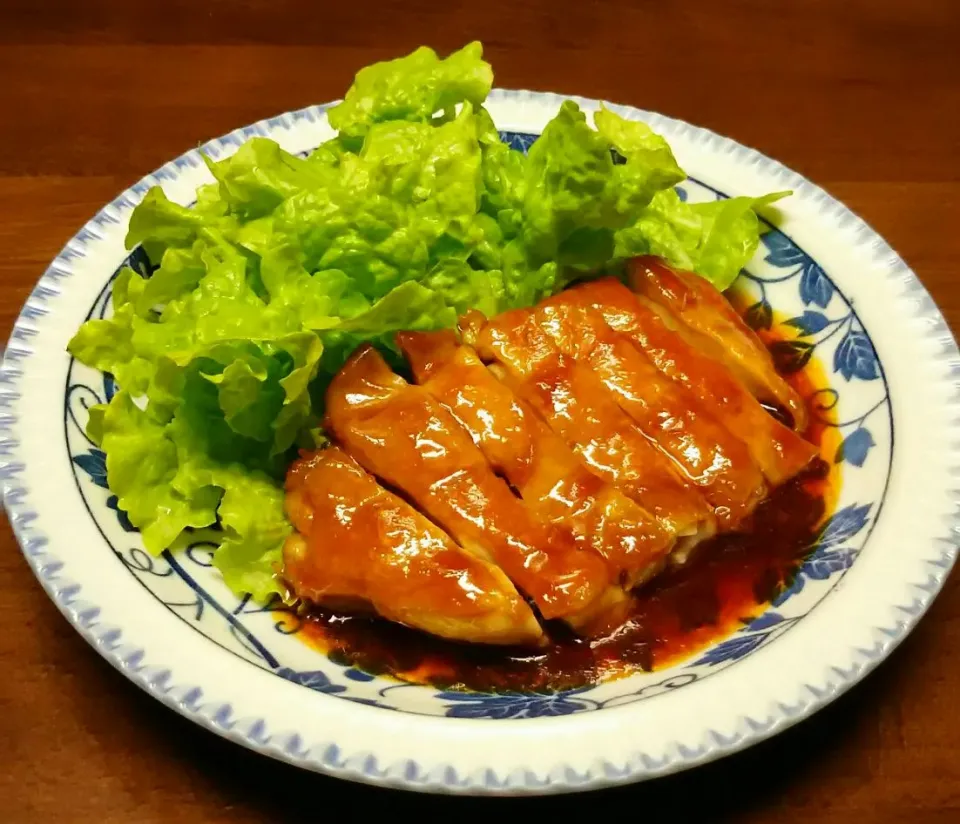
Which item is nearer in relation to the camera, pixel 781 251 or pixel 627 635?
pixel 627 635

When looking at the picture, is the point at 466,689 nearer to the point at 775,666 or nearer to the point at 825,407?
the point at 775,666

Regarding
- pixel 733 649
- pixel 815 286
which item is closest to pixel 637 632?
pixel 733 649

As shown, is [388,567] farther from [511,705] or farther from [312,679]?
[511,705]

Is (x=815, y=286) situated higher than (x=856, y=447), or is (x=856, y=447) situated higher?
(x=815, y=286)

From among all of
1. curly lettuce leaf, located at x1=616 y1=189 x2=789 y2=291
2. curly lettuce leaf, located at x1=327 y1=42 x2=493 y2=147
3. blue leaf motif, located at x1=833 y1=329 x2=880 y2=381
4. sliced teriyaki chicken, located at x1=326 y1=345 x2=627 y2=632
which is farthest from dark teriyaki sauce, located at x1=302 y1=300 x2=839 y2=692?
curly lettuce leaf, located at x1=327 y1=42 x2=493 y2=147

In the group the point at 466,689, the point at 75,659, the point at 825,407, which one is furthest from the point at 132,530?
the point at 825,407

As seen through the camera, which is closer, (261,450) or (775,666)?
(775,666)

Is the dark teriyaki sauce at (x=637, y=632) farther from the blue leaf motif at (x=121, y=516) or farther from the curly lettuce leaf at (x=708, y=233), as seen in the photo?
the curly lettuce leaf at (x=708, y=233)
